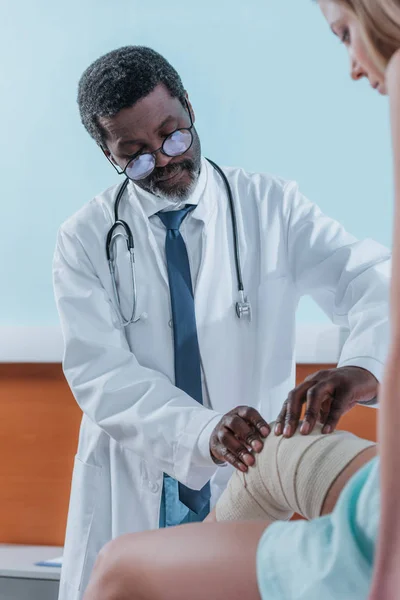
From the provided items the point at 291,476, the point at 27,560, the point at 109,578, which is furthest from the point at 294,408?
the point at 27,560

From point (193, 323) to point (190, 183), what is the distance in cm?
31

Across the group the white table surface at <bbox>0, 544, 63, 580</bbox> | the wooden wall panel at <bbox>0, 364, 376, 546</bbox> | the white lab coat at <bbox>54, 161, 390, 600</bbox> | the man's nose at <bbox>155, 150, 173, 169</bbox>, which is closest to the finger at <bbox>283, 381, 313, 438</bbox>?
the white lab coat at <bbox>54, 161, 390, 600</bbox>

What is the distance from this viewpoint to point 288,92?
2.33m

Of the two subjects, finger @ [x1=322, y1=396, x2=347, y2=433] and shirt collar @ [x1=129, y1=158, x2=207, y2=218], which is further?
shirt collar @ [x1=129, y1=158, x2=207, y2=218]

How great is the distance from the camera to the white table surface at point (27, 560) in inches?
79.4

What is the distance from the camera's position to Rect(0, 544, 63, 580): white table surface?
2016mm

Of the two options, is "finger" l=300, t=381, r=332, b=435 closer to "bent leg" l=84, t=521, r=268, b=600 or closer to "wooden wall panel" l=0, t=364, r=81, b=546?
"bent leg" l=84, t=521, r=268, b=600

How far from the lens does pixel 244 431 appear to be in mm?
1167

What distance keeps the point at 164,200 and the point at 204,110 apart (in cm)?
72

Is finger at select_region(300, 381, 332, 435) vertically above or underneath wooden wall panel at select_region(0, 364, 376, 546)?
above

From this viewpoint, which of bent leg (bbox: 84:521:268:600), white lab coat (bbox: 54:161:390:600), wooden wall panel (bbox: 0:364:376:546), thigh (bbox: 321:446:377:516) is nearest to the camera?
bent leg (bbox: 84:521:268:600)

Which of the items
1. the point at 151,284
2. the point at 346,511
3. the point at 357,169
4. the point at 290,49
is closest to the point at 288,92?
the point at 290,49

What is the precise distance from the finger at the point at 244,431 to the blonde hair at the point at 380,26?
23.1 inches

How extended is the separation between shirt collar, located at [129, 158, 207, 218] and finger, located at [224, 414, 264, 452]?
0.67 meters
